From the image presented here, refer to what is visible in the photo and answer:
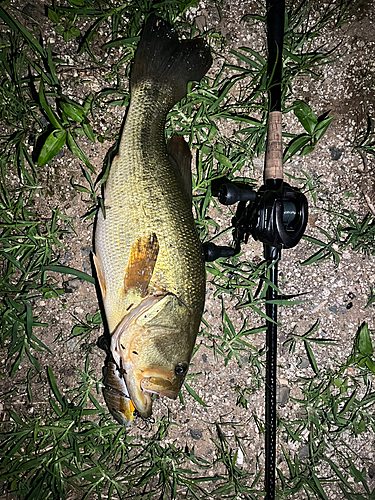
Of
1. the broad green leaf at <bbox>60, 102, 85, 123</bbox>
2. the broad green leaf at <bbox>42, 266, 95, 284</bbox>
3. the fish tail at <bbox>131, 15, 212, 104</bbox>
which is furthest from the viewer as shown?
the broad green leaf at <bbox>42, 266, 95, 284</bbox>

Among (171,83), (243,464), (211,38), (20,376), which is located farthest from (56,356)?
(211,38)

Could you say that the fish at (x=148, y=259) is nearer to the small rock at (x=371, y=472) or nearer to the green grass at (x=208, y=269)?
the green grass at (x=208, y=269)

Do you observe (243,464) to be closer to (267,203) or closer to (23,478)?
(23,478)

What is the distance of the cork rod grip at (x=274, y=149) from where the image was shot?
1.95m

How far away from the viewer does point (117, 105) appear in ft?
7.15

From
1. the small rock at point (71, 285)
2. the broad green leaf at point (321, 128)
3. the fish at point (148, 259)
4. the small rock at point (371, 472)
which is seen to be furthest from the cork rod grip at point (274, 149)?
the small rock at point (371, 472)

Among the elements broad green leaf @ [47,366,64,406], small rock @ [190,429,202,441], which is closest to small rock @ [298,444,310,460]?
small rock @ [190,429,202,441]

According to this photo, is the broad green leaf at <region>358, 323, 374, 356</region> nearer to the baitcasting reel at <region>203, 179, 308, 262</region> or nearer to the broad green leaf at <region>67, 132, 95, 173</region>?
the baitcasting reel at <region>203, 179, 308, 262</region>

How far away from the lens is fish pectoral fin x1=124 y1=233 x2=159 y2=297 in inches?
66.2

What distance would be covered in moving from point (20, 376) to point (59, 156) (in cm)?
142

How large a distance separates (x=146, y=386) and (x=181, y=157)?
1.20m

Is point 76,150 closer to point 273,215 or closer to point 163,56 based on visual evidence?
point 163,56

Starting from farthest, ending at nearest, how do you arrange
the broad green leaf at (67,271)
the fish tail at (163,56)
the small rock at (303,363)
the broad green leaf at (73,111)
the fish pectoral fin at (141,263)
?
the small rock at (303,363), the broad green leaf at (67,271), the broad green leaf at (73,111), the fish tail at (163,56), the fish pectoral fin at (141,263)

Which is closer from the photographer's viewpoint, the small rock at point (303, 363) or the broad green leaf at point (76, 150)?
the broad green leaf at point (76, 150)
